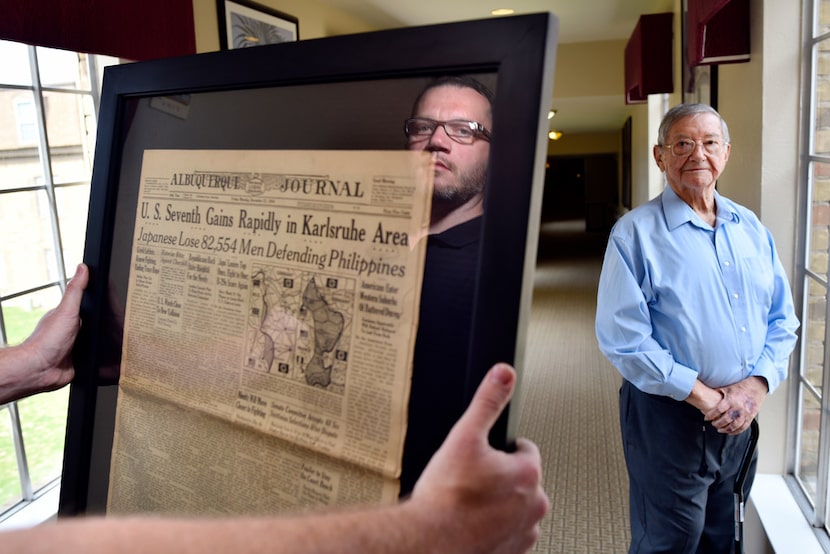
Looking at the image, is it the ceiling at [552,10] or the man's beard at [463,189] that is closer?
the man's beard at [463,189]

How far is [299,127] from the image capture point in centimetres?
67

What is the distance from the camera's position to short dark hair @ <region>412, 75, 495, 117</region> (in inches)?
21.8

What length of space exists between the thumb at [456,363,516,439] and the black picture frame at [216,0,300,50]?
10.2 feet

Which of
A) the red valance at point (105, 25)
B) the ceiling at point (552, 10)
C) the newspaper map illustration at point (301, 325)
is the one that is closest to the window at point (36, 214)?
the red valance at point (105, 25)

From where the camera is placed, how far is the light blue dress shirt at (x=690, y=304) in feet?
5.49

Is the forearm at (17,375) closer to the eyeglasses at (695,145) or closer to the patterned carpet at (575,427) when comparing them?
the patterned carpet at (575,427)

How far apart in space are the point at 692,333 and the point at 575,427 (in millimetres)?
2181

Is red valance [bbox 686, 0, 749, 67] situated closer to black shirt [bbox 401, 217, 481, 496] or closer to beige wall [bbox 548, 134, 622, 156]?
black shirt [bbox 401, 217, 481, 496]

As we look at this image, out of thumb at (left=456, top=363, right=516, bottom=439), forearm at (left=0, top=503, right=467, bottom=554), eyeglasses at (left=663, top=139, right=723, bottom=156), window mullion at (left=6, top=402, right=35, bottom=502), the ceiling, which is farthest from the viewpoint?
the ceiling

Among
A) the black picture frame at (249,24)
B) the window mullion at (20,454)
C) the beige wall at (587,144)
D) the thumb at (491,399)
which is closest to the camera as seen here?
the thumb at (491,399)

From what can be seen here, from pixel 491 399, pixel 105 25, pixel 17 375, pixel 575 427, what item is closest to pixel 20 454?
pixel 105 25

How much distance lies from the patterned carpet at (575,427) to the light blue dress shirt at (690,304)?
3.06ft

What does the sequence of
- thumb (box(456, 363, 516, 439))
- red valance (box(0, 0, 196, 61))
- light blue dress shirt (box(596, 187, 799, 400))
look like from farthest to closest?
light blue dress shirt (box(596, 187, 799, 400)) < red valance (box(0, 0, 196, 61)) < thumb (box(456, 363, 516, 439))

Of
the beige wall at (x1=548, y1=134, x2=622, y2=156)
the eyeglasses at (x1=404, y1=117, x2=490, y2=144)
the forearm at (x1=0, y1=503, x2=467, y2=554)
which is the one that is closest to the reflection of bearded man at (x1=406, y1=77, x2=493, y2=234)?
the eyeglasses at (x1=404, y1=117, x2=490, y2=144)
